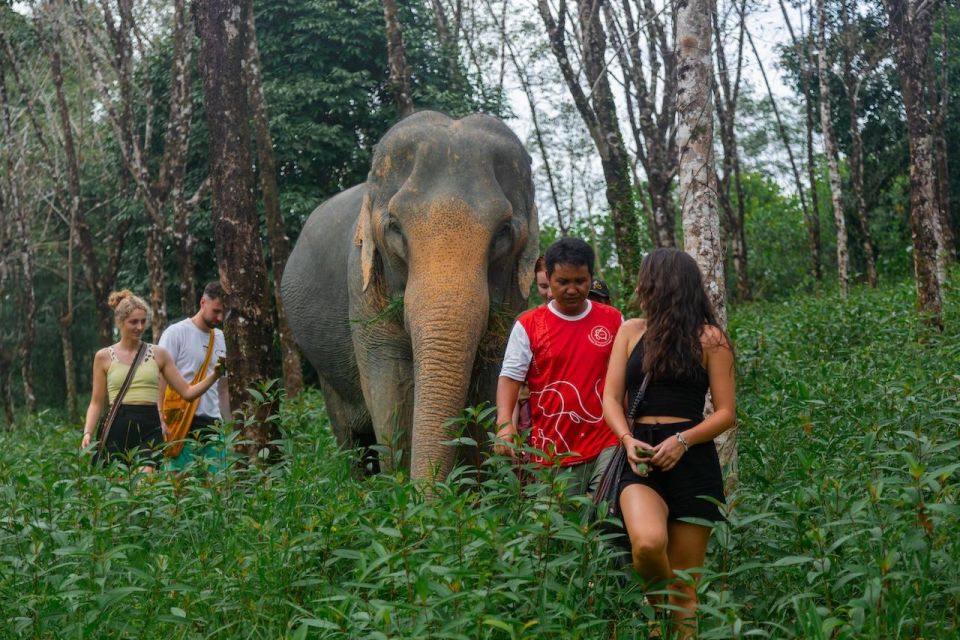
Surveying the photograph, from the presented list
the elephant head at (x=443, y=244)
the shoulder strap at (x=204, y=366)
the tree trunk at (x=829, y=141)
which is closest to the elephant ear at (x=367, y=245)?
the elephant head at (x=443, y=244)

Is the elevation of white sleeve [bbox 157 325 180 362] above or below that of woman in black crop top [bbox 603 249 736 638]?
above

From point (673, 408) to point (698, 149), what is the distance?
2505 mm

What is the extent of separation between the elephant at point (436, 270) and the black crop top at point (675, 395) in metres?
1.50

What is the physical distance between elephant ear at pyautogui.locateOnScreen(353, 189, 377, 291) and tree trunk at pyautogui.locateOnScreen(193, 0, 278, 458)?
113cm

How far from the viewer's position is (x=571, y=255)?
4.75m

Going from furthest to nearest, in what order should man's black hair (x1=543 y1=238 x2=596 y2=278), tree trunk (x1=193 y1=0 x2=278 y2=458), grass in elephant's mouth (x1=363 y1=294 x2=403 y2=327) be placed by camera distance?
tree trunk (x1=193 y1=0 x2=278 y2=458), grass in elephant's mouth (x1=363 y1=294 x2=403 y2=327), man's black hair (x1=543 y1=238 x2=596 y2=278)

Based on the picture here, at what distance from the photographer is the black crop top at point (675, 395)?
13.8ft

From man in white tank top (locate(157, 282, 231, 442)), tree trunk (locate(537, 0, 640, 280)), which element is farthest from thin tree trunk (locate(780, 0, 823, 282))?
man in white tank top (locate(157, 282, 231, 442))

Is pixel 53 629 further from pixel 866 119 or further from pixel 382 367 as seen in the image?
pixel 866 119

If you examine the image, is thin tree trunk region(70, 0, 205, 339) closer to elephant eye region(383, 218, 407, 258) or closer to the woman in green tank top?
the woman in green tank top

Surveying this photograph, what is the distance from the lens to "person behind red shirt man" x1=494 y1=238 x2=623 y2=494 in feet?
15.7

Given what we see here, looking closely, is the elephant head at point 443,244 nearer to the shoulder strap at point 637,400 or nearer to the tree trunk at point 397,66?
the shoulder strap at point 637,400

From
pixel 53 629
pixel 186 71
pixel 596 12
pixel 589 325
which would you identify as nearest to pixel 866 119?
pixel 596 12

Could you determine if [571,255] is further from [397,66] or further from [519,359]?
[397,66]
